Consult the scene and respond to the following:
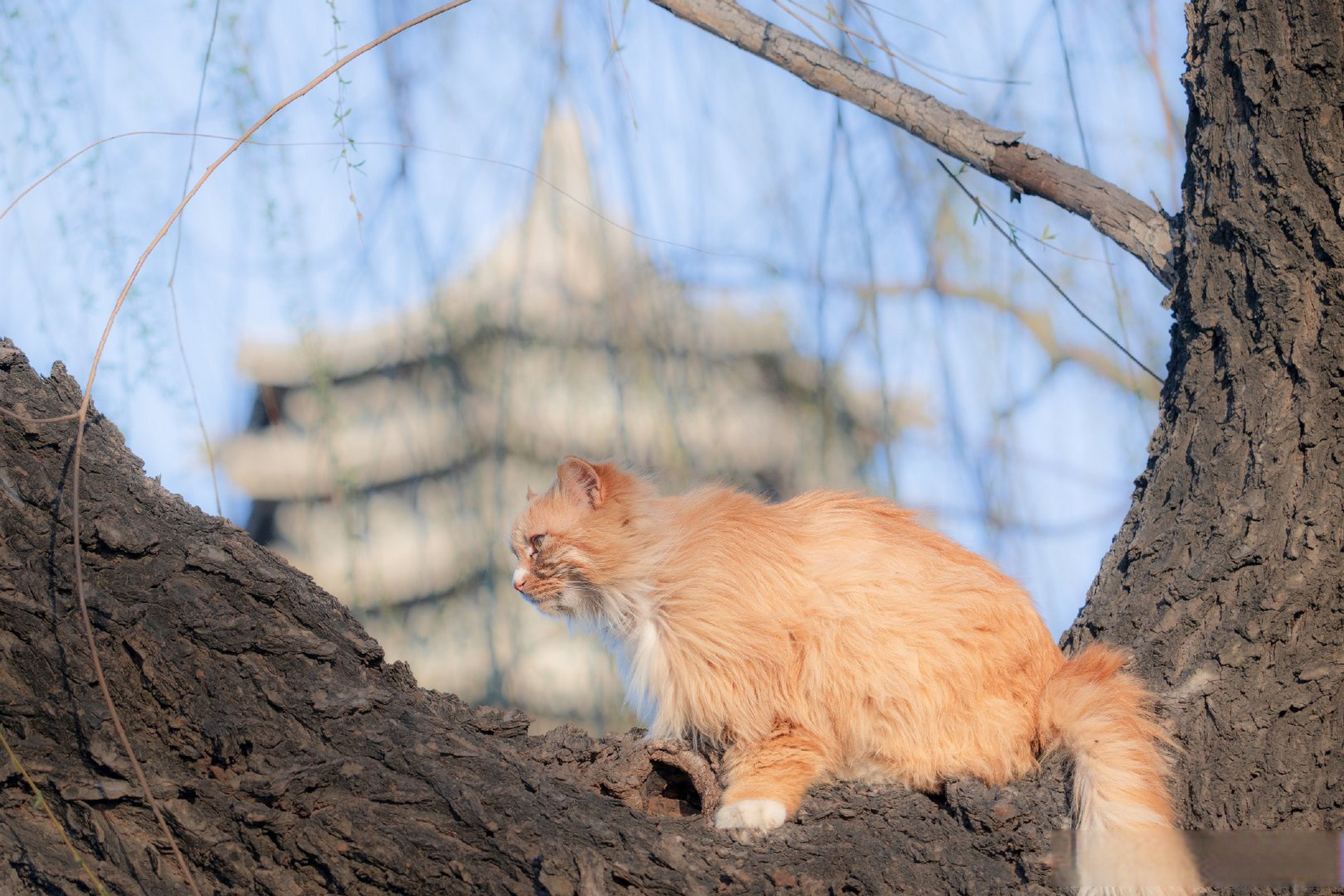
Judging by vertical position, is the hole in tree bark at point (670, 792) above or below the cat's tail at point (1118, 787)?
above

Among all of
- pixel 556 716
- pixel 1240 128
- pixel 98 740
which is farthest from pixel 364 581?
pixel 1240 128

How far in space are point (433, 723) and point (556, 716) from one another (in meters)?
2.42

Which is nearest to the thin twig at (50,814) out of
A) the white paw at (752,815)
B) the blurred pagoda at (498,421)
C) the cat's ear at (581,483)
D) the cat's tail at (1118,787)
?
the white paw at (752,815)

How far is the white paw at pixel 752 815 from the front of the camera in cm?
176

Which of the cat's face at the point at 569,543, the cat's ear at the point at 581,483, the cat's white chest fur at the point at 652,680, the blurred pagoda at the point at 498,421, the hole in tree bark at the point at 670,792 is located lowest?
the hole in tree bark at the point at 670,792

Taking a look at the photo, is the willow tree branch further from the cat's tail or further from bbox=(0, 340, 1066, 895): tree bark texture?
bbox=(0, 340, 1066, 895): tree bark texture

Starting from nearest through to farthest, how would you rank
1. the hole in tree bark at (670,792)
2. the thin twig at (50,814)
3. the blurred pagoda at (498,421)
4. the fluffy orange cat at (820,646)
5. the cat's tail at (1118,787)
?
the thin twig at (50,814) → the cat's tail at (1118,787) → the fluffy orange cat at (820,646) → the hole in tree bark at (670,792) → the blurred pagoda at (498,421)

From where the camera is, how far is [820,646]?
2.05 metres

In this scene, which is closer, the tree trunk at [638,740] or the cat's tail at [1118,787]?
the tree trunk at [638,740]

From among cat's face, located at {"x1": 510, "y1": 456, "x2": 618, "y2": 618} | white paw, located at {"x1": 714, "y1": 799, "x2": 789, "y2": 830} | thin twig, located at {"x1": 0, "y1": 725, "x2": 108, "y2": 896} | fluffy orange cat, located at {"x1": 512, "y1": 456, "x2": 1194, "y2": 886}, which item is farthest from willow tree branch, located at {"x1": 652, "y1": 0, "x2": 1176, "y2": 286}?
thin twig, located at {"x1": 0, "y1": 725, "x2": 108, "y2": 896}

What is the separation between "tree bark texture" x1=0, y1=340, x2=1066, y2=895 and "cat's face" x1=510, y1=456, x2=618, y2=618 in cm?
63

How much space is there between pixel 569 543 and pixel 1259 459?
1.38m

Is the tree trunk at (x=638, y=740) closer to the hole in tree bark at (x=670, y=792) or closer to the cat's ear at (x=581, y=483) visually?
the hole in tree bark at (x=670, y=792)

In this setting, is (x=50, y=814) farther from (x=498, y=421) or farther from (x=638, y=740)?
(x=498, y=421)
